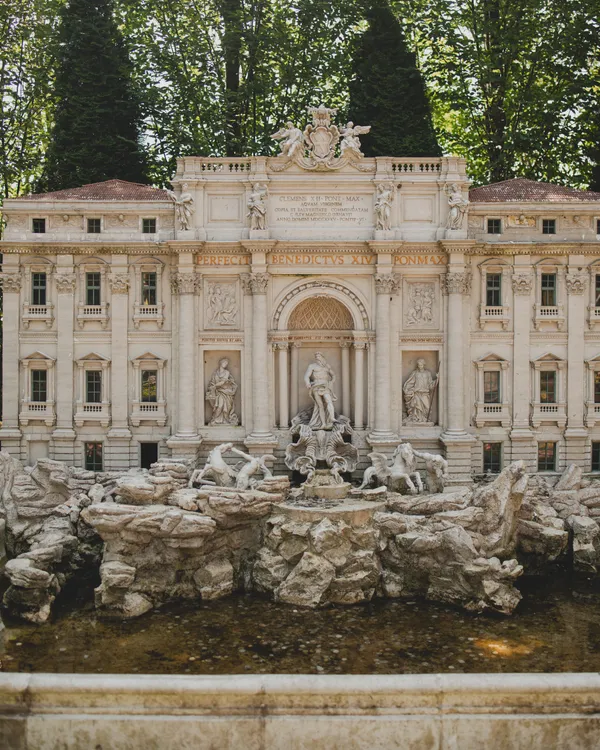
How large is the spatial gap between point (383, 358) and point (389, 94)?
632 inches

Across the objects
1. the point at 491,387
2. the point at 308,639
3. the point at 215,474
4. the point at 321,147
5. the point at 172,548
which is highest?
the point at 321,147

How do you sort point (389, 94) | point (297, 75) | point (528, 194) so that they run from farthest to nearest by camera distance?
point (297, 75) < point (389, 94) < point (528, 194)

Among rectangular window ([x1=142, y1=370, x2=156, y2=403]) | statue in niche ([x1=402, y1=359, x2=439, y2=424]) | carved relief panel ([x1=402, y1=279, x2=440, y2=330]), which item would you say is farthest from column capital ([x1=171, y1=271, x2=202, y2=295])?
statue in niche ([x1=402, y1=359, x2=439, y2=424])

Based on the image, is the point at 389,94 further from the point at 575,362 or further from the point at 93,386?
the point at 93,386

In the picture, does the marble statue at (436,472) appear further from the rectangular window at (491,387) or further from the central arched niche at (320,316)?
the central arched niche at (320,316)

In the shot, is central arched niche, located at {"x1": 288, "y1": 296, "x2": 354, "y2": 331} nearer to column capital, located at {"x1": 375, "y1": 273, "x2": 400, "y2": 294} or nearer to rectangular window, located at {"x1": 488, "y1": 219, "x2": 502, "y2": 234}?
column capital, located at {"x1": 375, "y1": 273, "x2": 400, "y2": 294}

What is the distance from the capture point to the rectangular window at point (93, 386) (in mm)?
29375

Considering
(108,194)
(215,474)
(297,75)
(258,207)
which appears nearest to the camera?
(215,474)

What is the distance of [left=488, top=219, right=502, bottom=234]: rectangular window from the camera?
29.4 meters

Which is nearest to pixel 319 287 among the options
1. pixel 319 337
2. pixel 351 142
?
pixel 319 337

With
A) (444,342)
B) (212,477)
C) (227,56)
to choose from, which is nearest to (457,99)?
(227,56)

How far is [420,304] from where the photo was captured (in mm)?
29219

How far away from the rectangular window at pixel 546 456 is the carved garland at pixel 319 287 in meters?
8.95

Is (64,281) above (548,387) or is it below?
above
